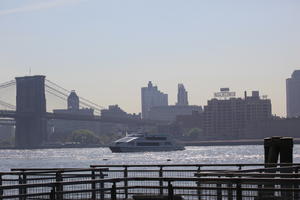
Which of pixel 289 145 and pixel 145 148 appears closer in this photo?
pixel 289 145

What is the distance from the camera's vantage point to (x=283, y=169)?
18.6 meters

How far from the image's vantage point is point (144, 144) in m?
168

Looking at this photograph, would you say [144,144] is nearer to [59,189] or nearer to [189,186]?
[59,189]

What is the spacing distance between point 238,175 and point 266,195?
903mm

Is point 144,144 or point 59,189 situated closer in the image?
point 59,189

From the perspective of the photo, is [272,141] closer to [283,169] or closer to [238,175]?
[283,169]

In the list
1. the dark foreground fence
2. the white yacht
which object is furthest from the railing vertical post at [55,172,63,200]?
the white yacht

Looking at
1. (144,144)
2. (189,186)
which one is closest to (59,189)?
(189,186)

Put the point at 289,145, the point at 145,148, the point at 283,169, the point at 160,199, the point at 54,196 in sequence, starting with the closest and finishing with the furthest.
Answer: the point at 54,196
the point at 160,199
the point at 283,169
the point at 289,145
the point at 145,148

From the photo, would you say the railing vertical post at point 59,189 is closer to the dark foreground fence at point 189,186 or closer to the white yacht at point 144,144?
the dark foreground fence at point 189,186

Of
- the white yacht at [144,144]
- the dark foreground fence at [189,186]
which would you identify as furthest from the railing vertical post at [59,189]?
the white yacht at [144,144]

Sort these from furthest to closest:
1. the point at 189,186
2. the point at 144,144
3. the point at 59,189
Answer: the point at 144,144
the point at 59,189
the point at 189,186

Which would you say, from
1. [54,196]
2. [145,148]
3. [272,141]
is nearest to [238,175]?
[54,196]

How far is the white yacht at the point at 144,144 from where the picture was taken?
168 m
